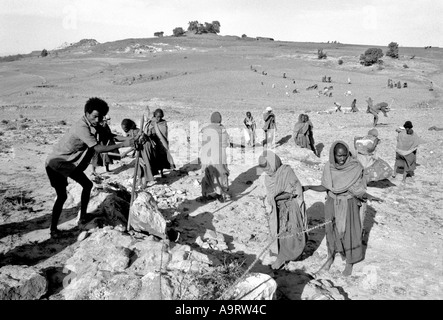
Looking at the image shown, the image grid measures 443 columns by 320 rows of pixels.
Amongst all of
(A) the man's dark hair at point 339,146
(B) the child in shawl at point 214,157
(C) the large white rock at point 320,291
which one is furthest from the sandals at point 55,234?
(A) the man's dark hair at point 339,146

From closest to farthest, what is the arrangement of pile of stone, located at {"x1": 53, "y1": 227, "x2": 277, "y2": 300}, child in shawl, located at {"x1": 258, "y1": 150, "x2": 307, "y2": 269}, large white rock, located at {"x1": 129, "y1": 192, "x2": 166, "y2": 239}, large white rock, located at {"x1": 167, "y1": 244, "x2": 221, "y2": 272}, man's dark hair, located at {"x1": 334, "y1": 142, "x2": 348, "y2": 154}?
Result: pile of stone, located at {"x1": 53, "y1": 227, "x2": 277, "y2": 300} < large white rock, located at {"x1": 167, "y1": 244, "x2": 221, "y2": 272} < man's dark hair, located at {"x1": 334, "y1": 142, "x2": 348, "y2": 154} < child in shawl, located at {"x1": 258, "y1": 150, "x2": 307, "y2": 269} < large white rock, located at {"x1": 129, "y1": 192, "x2": 166, "y2": 239}

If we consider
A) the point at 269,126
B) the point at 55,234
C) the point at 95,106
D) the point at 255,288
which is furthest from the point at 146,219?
the point at 269,126

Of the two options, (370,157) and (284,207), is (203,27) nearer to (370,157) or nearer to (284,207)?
(370,157)

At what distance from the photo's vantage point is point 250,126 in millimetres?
11711

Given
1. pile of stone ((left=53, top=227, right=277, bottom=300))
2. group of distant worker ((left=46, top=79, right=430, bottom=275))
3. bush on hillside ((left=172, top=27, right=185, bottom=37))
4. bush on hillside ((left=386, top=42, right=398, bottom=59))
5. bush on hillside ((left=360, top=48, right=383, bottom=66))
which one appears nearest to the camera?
pile of stone ((left=53, top=227, right=277, bottom=300))

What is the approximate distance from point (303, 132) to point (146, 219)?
6.77m

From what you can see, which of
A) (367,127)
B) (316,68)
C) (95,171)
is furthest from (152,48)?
(95,171)

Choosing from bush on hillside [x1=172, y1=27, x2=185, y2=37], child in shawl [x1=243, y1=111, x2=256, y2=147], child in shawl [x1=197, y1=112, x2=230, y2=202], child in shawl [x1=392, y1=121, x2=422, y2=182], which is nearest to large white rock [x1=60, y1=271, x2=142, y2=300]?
child in shawl [x1=197, y1=112, x2=230, y2=202]

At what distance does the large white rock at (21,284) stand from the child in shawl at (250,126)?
8714mm

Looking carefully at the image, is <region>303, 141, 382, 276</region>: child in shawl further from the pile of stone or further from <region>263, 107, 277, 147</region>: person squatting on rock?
<region>263, 107, 277, 147</region>: person squatting on rock

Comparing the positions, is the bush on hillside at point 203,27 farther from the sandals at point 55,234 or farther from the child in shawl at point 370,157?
the sandals at point 55,234

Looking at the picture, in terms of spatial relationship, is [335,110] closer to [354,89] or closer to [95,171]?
[354,89]

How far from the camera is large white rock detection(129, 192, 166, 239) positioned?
4809mm

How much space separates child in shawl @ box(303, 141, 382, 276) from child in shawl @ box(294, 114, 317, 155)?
19.3 feet
